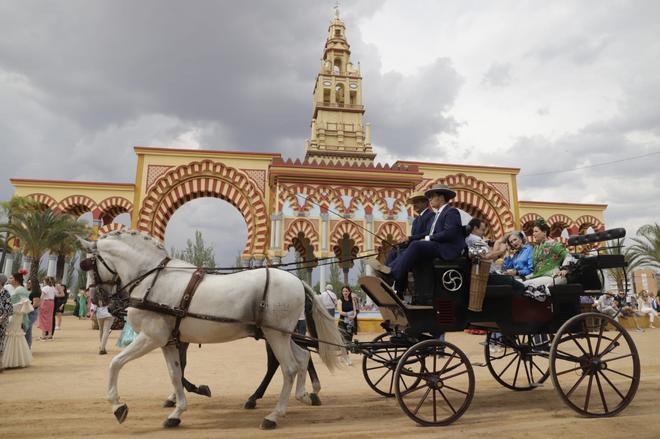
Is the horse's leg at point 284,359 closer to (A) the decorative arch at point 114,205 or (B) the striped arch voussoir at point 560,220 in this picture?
(A) the decorative arch at point 114,205

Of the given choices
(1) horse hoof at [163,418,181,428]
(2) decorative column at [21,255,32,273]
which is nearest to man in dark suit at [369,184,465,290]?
(1) horse hoof at [163,418,181,428]

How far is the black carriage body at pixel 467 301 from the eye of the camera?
4.21 metres

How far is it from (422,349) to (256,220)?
1362 cm

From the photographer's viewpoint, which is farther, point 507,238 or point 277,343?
point 507,238

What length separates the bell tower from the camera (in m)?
27.4

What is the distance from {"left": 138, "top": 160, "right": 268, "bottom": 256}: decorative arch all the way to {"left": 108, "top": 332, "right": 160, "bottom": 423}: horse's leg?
1282cm

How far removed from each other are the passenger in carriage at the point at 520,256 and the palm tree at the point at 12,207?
19.2 meters

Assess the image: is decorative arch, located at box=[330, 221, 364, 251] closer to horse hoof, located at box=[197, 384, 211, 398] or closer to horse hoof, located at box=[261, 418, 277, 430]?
horse hoof, located at box=[197, 384, 211, 398]

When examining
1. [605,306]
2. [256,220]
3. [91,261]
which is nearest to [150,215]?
[256,220]

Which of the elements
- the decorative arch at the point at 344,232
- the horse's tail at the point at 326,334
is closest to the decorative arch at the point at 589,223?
the decorative arch at the point at 344,232

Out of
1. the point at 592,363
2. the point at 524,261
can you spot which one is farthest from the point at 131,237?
the point at 592,363

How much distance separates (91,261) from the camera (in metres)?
4.15

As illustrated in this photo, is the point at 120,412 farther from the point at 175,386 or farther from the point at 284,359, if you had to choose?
the point at 284,359

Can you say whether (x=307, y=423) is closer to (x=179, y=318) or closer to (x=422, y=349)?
(x=422, y=349)
